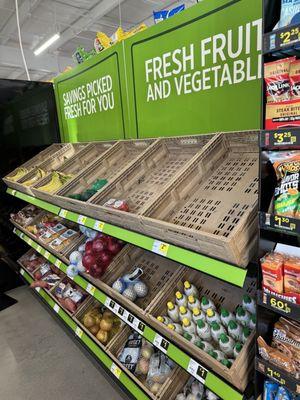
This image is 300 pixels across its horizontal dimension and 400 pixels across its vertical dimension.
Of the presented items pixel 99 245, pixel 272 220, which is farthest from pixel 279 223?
pixel 99 245

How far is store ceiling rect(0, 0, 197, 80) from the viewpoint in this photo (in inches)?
267

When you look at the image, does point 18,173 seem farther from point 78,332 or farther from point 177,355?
point 177,355

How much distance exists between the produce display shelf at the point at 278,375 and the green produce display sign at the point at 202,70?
114 centimetres

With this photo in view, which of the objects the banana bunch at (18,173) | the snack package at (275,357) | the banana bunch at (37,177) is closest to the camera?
the snack package at (275,357)

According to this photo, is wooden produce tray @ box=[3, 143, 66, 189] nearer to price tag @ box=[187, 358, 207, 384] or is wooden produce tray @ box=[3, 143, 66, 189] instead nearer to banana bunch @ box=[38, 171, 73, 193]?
banana bunch @ box=[38, 171, 73, 193]

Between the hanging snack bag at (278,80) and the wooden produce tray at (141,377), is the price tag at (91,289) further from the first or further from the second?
the hanging snack bag at (278,80)

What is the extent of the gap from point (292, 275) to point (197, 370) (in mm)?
690

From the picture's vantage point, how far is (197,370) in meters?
1.36

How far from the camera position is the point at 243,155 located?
164cm

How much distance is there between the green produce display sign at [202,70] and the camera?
156 cm

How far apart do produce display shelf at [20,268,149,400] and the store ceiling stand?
5.62m

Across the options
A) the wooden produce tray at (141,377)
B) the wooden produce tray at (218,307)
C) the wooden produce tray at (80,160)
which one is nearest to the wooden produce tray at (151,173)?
the wooden produce tray at (218,307)

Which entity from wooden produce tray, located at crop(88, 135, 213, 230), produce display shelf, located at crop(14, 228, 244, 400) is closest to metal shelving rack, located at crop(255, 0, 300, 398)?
produce display shelf, located at crop(14, 228, 244, 400)

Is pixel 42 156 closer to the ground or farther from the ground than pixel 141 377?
farther from the ground
